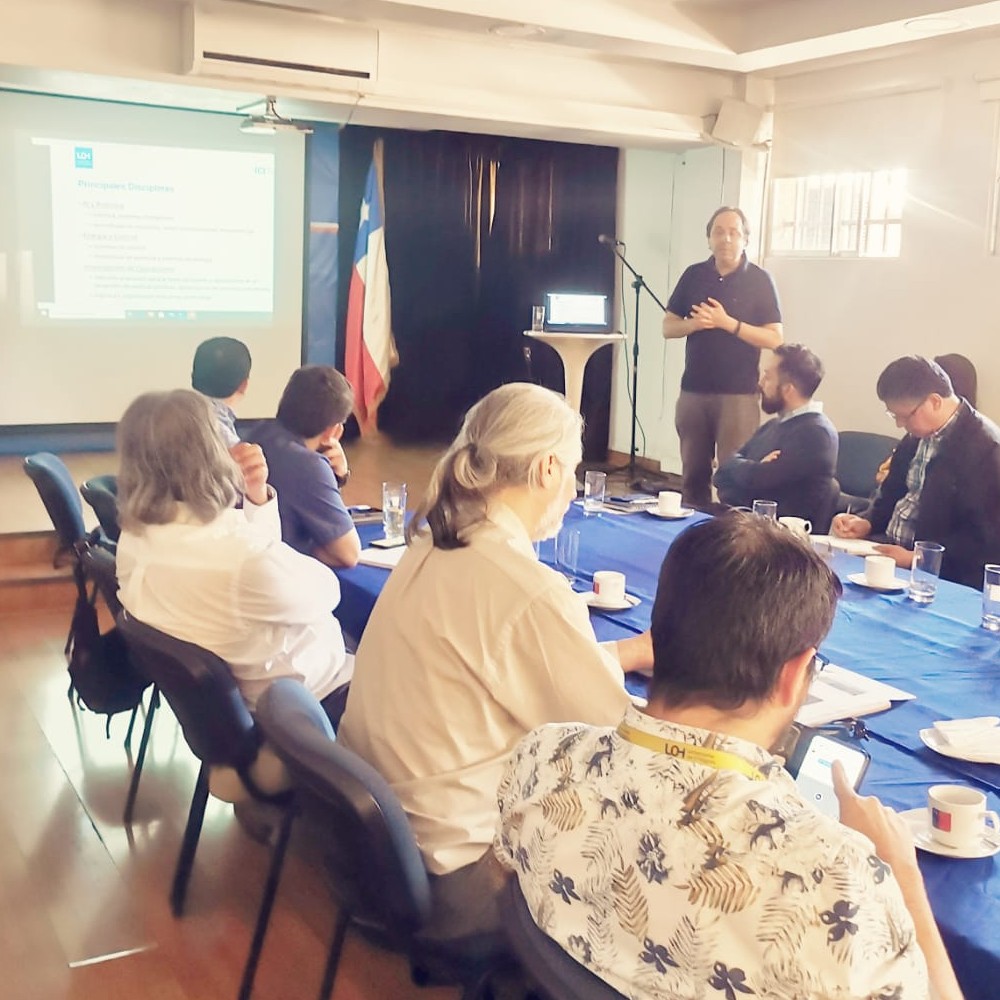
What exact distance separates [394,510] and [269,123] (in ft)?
9.03

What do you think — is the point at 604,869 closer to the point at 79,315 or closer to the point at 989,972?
the point at 989,972

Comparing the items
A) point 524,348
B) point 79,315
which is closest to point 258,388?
point 79,315

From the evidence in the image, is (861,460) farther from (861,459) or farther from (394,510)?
(394,510)

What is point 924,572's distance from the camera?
2.76 metres

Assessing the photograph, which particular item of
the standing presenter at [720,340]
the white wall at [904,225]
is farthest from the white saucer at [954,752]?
the white wall at [904,225]

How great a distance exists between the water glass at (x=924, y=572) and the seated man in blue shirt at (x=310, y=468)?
53.9 inches

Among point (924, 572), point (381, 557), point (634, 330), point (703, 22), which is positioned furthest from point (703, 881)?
point (634, 330)

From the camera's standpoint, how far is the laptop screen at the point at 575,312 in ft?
23.0

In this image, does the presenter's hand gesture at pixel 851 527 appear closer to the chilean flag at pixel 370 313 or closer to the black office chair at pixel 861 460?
the black office chair at pixel 861 460

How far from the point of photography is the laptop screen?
7012mm

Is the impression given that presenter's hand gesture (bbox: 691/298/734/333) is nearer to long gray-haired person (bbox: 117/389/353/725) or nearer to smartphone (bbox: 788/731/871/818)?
long gray-haired person (bbox: 117/389/353/725)

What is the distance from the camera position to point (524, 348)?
7773 millimetres

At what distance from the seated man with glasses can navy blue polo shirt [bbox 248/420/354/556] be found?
1482 mm

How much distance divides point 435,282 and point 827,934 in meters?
6.76
